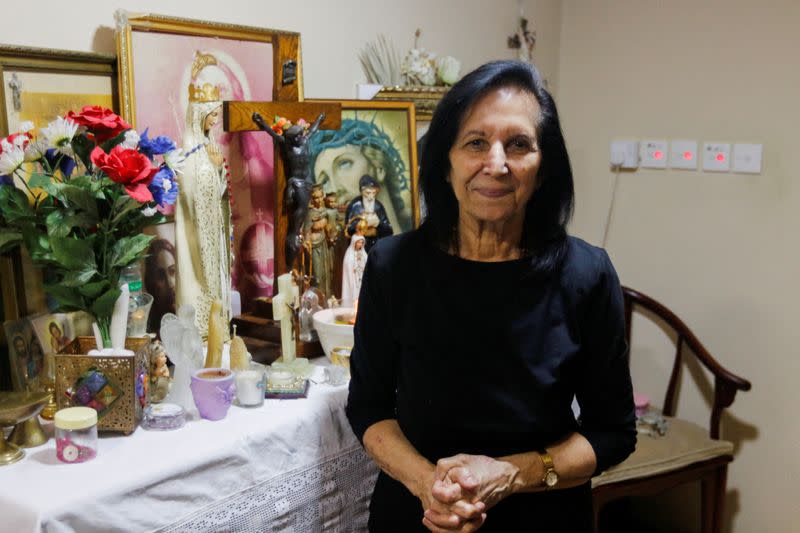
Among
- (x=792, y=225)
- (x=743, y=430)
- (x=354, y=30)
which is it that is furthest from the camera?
(x=743, y=430)

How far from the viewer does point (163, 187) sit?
1278mm

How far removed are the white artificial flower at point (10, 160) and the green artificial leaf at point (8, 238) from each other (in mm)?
98

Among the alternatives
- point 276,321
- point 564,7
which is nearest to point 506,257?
point 276,321

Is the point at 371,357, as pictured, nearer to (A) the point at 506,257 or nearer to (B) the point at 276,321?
(A) the point at 506,257

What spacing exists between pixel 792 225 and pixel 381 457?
1.61 m

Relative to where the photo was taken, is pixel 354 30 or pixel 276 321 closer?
pixel 276 321

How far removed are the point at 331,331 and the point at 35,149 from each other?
24.4 inches

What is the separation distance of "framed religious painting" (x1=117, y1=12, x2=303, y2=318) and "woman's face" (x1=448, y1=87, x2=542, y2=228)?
1.98 ft

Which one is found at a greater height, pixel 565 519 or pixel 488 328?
pixel 488 328

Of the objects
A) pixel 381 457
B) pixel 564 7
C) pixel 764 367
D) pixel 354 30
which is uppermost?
pixel 564 7

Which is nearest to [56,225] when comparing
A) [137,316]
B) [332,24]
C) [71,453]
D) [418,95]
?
[137,316]

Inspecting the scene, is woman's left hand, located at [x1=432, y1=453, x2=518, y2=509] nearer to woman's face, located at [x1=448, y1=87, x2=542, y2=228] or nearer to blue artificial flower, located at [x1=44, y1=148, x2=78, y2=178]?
woman's face, located at [x1=448, y1=87, x2=542, y2=228]

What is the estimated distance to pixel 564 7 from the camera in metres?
2.74

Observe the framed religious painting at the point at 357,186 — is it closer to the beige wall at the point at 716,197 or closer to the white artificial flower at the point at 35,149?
the white artificial flower at the point at 35,149
